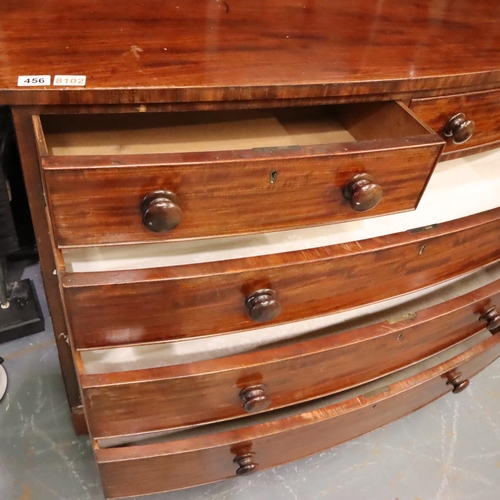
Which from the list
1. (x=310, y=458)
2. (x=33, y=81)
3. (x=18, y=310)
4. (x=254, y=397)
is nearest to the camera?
(x=33, y=81)

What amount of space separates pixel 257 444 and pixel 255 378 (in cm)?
16

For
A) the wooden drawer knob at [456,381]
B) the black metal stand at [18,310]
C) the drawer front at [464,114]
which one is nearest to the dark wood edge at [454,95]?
the drawer front at [464,114]

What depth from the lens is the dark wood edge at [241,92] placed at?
46cm

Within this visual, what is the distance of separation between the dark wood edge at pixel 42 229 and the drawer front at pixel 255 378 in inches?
7.1

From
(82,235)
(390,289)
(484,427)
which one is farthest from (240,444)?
(484,427)

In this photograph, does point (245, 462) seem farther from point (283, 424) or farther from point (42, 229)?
point (42, 229)

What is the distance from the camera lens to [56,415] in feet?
3.29

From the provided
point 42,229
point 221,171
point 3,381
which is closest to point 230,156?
point 221,171

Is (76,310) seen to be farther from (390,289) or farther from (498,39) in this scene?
(498,39)

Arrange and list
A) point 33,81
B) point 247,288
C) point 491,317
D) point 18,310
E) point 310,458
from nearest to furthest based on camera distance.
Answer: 1. point 33,81
2. point 247,288
3. point 491,317
4. point 310,458
5. point 18,310

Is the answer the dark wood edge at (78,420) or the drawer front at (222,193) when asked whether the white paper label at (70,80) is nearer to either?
the drawer front at (222,193)

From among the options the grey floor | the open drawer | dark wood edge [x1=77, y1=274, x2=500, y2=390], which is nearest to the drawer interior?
the open drawer

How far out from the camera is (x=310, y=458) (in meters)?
1.00

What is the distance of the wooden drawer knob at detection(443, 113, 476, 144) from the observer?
653mm
